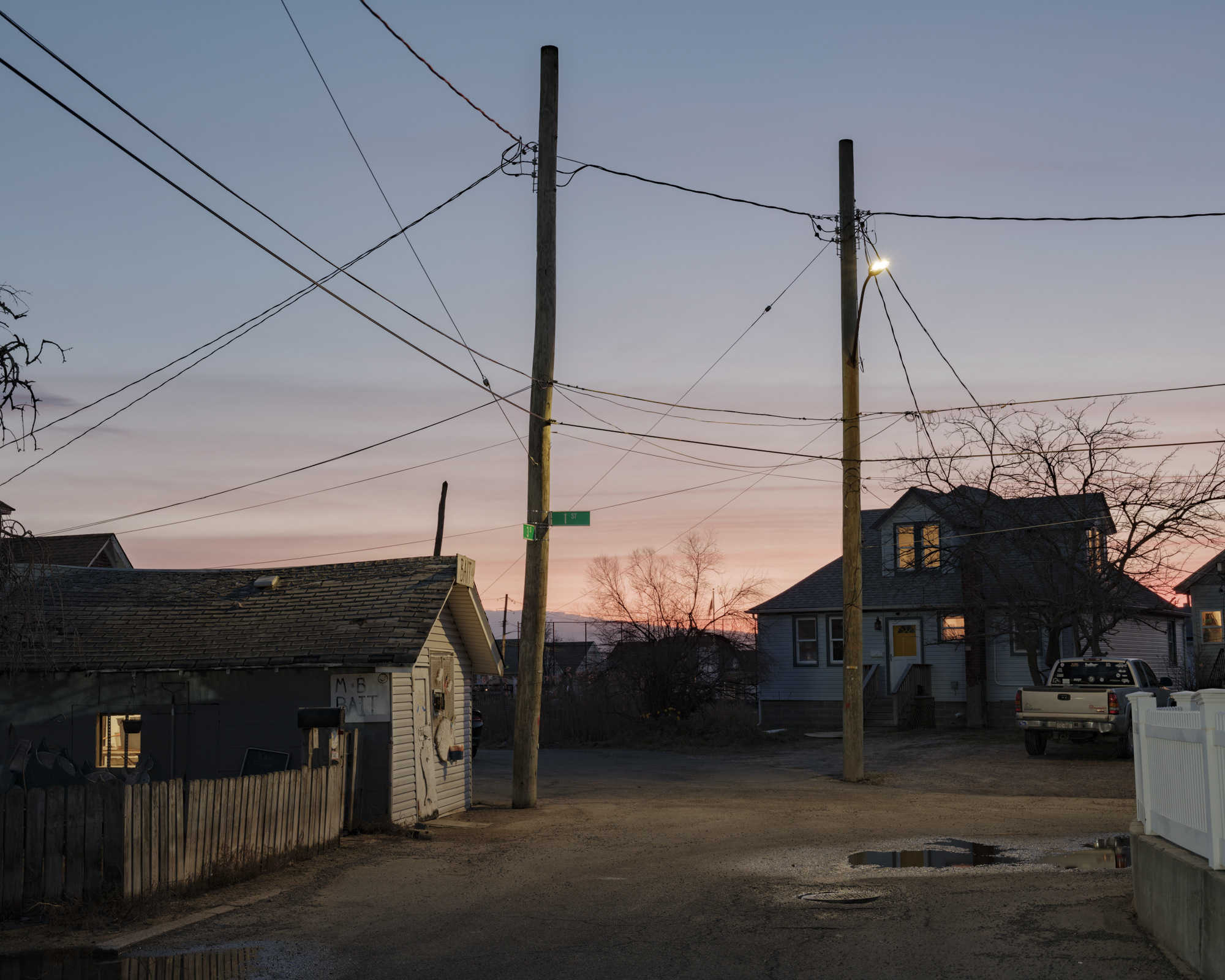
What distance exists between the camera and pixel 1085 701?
24.1 meters

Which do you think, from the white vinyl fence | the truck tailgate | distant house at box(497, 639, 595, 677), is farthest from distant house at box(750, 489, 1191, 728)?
distant house at box(497, 639, 595, 677)

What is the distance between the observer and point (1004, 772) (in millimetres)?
23031

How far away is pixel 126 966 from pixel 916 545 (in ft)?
104

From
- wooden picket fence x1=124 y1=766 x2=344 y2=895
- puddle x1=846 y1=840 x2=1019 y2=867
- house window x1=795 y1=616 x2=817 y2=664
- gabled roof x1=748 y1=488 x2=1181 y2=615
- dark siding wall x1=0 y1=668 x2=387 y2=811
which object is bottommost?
puddle x1=846 y1=840 x2=1019 y2=867

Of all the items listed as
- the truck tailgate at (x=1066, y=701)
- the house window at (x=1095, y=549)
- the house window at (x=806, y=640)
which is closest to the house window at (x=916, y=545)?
the house window at (x=806, y=640)

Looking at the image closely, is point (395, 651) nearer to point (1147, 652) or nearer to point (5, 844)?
point (5, 844)

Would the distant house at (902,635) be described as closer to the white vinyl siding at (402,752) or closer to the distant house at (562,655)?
the white vinyl siding at (402,752)

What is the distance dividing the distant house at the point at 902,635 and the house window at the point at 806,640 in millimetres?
30

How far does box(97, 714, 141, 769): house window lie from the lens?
716 inches

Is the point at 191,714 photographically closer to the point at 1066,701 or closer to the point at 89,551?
the point at 1066,701

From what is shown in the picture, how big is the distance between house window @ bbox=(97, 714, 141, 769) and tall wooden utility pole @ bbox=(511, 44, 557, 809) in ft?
19.8

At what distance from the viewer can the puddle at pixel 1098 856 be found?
39.8ft

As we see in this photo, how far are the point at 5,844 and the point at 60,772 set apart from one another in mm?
2619

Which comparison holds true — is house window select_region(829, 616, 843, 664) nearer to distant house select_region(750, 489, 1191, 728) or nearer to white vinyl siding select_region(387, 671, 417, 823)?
distant house select_region(750, 489, 1191, 728)
